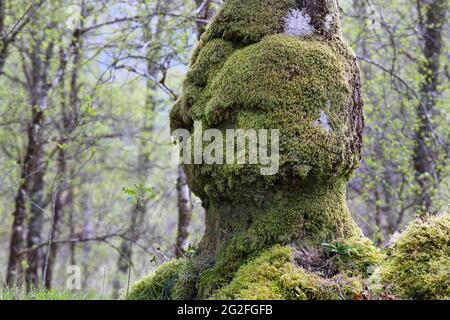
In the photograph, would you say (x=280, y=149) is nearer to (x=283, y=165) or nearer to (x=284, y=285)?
(x=283, y=165)

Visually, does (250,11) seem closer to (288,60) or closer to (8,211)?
(288,60)

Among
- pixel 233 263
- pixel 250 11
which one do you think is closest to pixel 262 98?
pixel 250 11

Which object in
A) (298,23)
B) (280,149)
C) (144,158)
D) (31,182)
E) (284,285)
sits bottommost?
(284,285)

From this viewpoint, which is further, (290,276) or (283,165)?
(283,165)

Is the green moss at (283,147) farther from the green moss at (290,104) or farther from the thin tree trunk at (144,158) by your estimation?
the thin tree trunk at (144,158)

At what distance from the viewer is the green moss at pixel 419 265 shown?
2.73m

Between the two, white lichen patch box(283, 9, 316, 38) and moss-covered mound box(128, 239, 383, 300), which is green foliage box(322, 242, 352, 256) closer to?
moss-covered mound box(128, 239, 383, 300)

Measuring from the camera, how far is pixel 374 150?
37.5ft

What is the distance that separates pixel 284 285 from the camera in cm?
282

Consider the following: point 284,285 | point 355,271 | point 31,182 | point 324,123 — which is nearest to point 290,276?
point 284,285

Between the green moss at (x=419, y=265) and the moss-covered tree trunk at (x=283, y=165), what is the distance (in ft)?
0.54

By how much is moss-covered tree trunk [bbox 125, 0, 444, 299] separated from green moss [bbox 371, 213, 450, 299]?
0.54 feet

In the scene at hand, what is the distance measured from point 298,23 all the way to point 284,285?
1.95 m

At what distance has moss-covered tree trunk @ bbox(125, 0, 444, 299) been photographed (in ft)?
10.2
